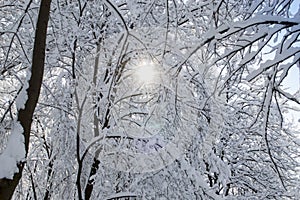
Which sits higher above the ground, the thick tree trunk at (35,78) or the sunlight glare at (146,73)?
the sunlight glare at (146,73)

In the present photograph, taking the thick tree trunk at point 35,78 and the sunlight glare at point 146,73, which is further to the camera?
the sunlight glare at point 146,73

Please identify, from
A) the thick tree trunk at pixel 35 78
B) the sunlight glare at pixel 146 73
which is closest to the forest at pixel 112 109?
the sunlight glare at pixel 146 73

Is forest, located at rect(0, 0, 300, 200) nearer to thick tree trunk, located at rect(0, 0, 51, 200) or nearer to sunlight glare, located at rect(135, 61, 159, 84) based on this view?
sunlight glare, located at rect(135, 61, 159, 84)

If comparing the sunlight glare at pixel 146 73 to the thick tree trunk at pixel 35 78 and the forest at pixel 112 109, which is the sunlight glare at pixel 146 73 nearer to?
the forest at pixel 112 109

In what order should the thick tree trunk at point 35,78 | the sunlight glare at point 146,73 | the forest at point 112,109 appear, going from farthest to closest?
the forest at point 112,109 < the sunlight glare at point 146,73 < the thick tree trunk at point 35,78

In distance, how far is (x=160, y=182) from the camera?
4809 millimetres

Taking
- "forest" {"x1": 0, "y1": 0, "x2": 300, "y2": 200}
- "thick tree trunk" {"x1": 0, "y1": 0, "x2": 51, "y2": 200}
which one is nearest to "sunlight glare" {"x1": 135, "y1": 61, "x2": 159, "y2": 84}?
"forest" {"x1": 0, "y1": 0, "x2": 300, "y2": 200}

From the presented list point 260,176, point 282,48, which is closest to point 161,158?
point 282,48

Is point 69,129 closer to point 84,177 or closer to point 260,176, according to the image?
point 84,177

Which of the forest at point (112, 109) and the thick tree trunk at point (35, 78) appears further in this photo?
the forest at point (112, 109)

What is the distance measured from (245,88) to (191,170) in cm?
460

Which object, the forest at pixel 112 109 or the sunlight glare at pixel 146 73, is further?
the forest at pixel 112 109

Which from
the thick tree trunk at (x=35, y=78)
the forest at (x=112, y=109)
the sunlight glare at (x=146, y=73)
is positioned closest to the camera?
the thick tree trunk at (x=35, y=78)

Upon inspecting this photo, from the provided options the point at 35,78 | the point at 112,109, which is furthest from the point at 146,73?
the point at 35,78
